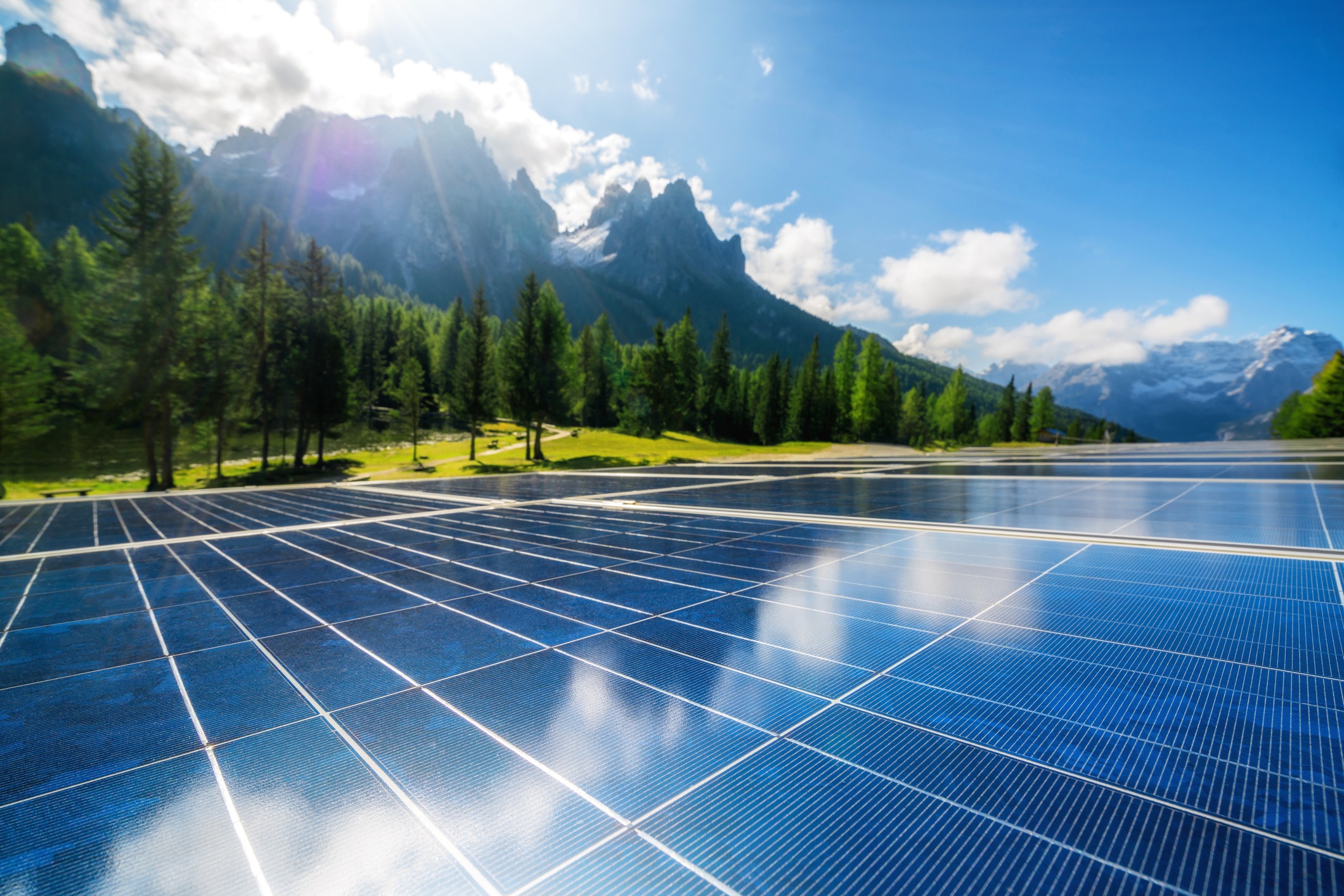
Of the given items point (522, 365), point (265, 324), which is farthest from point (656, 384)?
point (265, 324)

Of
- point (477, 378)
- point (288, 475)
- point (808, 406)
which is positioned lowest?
point (288, 475)

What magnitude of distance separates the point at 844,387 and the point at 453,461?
185 feet

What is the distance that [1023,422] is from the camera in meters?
94.5

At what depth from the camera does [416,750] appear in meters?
3.61

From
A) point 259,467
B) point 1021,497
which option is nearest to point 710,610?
point 1021,497

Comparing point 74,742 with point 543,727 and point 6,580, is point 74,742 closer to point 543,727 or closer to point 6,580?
point 543,727

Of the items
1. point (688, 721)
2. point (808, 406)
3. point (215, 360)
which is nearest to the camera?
point (688, 721)

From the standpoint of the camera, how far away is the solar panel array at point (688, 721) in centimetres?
262

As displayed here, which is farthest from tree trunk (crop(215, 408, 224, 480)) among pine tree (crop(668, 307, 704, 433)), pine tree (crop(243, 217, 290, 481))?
pine tree (crop(668, 307, 704, 433))

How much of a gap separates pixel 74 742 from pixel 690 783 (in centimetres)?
433

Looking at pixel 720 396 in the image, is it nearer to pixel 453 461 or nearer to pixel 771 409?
pixel 771 409

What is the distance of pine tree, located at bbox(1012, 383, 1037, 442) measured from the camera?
9456 centimetres

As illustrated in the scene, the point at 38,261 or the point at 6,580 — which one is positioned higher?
the point at 38,261

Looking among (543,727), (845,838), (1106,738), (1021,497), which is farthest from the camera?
(1021,497)
